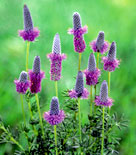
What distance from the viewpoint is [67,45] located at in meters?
2.44

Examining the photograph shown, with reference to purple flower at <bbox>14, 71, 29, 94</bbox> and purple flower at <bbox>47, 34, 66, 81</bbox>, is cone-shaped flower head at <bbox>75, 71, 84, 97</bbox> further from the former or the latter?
purple flower at <bbox>14, 71, 29, 94</bbox>

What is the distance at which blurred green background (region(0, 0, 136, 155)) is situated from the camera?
190cm

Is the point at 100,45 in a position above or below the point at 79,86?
above

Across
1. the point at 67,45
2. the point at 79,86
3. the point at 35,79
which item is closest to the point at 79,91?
the point at 79,86

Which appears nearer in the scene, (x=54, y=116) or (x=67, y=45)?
(x=54, y=116)

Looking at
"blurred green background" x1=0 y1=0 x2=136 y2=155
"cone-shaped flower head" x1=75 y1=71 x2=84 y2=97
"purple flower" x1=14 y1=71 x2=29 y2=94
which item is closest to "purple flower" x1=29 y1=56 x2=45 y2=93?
"purple flower" x1=14 y1=71 x2=29 y2=94

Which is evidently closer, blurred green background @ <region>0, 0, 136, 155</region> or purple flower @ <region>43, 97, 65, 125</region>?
purple flower @ <region>43, 97, 65, 125</region>

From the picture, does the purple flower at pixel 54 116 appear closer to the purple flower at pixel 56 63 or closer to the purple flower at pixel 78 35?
the purple flower at pixel 56 63

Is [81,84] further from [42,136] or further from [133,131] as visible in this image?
[133,131]

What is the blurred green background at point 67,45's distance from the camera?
1897 mm

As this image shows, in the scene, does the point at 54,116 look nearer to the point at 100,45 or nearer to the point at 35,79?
the point at 35,79

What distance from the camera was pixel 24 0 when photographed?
3.05 m

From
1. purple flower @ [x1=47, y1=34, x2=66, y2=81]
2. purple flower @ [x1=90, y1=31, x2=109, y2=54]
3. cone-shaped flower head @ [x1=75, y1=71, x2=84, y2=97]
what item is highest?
purple flower @ [x1=90, y1=31, x2=109, y2=54]

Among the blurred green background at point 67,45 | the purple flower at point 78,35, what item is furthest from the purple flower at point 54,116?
the blurred green background at point 67,45
